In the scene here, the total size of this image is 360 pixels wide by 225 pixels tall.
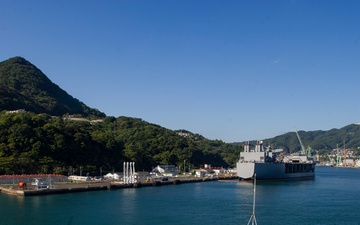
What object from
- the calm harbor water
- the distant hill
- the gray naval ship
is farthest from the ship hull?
the distant hill

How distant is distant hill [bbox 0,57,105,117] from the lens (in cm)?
9556

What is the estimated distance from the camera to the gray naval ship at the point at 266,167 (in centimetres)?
6091

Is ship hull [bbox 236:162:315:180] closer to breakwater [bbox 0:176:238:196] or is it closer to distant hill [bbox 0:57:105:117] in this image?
breakwater [bbox 0:176:238:196]

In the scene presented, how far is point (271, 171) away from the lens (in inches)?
2520

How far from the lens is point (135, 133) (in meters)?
94.5

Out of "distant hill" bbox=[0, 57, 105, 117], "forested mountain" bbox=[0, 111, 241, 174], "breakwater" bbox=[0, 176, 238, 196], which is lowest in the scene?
"breakwater" bbox=[0, 176, 238, 196]

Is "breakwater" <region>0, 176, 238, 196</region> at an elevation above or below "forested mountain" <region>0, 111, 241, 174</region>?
below

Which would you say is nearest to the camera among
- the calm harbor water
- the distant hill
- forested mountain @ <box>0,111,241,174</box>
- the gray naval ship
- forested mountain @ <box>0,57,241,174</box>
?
the calm harbor water

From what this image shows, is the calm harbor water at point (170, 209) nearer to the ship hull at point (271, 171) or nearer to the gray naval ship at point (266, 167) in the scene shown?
the ship hull at point (271, 171)

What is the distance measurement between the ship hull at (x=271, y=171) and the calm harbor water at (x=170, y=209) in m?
17.6

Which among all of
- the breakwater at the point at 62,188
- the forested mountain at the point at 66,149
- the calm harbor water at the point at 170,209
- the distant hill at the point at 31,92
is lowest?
the calm harbor water at the point at 170,209

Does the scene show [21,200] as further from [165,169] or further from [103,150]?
[165,169]

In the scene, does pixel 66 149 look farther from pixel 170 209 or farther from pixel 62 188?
pixel 170 209

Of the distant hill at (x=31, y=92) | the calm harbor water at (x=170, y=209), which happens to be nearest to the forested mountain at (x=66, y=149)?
the calm harbor water at (x=170, y=209)
